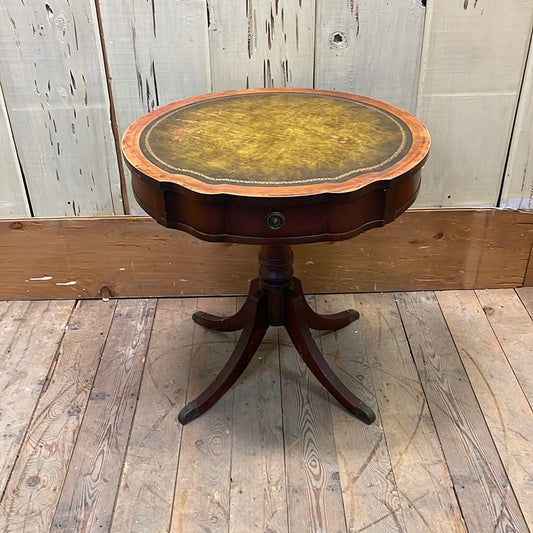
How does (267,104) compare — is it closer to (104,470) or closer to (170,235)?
(170,235)

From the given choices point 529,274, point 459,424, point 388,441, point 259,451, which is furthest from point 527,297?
point 259,451

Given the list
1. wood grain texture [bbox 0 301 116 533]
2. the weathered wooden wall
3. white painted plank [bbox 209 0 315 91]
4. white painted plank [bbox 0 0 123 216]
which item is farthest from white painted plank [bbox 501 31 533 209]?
wood grain texture [bbox 0 301 116 533]

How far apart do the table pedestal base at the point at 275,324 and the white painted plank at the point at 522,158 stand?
2.60 feet

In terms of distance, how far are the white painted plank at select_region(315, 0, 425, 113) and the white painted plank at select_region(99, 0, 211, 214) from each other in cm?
34

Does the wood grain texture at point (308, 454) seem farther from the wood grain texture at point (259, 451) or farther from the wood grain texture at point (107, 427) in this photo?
the wood grain texture at point (107, 427)

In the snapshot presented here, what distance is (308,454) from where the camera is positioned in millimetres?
1533

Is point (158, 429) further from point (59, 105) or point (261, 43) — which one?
point (261, 43)

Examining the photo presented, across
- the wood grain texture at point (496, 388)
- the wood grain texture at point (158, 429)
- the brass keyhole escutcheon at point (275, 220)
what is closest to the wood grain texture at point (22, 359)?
the wood grain texture at point (158, 429)

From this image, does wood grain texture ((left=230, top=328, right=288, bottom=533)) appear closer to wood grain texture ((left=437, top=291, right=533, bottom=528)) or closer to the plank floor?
the plank floor

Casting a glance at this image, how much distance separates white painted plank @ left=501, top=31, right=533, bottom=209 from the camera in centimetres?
180

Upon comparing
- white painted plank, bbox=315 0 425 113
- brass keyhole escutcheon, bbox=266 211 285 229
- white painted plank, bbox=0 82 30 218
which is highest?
white painted plank, bbox=315 0 425 113

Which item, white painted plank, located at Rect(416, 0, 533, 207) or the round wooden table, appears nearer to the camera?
the round wooden table

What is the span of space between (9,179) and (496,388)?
159 centimetres

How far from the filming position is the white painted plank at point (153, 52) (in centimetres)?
167
